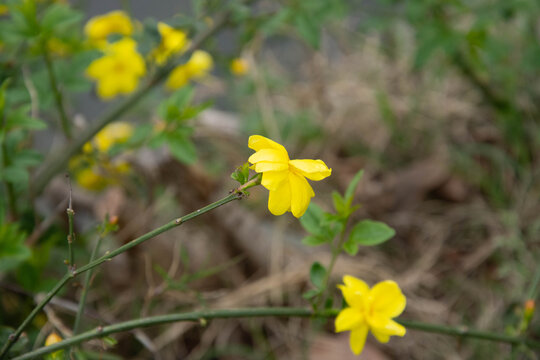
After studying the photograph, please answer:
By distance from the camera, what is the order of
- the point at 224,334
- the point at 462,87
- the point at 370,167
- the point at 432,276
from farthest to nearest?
the point at 462,87, the point at 370,167, the point at 432,276, the point at 224,334

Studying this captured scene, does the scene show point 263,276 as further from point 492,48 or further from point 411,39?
point 411,39

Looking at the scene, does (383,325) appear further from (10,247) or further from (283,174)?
(10,247)

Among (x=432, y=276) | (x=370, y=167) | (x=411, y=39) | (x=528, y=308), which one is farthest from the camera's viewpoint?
(x=411, y=39)

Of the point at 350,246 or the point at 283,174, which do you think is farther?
the point at 350,246

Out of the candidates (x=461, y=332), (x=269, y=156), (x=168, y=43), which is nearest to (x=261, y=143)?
(x=269, y=156)

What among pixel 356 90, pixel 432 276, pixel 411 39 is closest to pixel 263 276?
pixel 432 276

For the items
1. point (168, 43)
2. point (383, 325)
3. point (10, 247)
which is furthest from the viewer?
point (168, 43)
